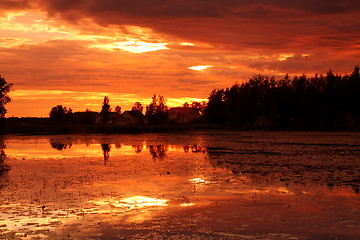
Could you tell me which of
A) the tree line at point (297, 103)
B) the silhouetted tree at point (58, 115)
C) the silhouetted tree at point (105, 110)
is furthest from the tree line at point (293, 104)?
the silhouetted tree at point (58, 115)

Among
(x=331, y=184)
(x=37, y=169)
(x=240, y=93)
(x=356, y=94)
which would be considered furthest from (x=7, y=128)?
(x=331, y=184)

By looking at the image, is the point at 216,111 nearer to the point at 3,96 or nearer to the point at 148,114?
the point at 148,114

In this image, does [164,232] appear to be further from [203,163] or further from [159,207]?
[203,163]

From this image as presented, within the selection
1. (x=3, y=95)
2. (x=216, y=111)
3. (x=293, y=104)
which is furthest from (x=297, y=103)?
(x=3, y=95)

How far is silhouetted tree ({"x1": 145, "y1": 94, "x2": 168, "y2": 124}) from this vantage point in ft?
542

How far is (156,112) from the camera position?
168 metres

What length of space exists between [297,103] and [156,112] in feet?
213

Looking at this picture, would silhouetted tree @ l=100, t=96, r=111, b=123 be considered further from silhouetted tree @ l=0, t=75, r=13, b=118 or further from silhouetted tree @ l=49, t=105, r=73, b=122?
silhouetted tree @ l=0, t=75, r=13, b=118

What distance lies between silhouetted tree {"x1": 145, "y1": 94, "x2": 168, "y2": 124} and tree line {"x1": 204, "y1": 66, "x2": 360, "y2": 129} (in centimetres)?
3029

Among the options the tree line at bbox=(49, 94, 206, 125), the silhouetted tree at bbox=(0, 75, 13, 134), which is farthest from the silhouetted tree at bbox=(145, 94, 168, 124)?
the silhouetted tree at bbox=(0, 75, 13, 134)

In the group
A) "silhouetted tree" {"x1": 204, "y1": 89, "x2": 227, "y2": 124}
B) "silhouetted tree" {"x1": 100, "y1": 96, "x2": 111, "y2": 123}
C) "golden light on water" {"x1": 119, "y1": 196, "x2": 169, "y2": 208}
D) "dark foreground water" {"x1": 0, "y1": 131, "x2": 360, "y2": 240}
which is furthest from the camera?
"silhouetted tree" {"x1": 100, "y1": 96, "x2": 111, "y2": 123}

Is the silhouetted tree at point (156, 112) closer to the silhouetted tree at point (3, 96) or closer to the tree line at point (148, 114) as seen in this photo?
the tree line at point (148, 114)

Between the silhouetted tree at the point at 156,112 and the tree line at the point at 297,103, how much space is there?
99.4ft

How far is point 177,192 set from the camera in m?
19.1
